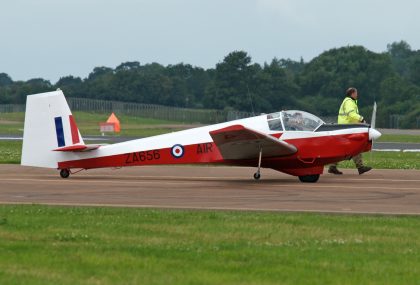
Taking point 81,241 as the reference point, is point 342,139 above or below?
above

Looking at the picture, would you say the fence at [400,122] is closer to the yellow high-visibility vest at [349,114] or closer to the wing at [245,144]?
the yellow high-visibility vest at [349,114]

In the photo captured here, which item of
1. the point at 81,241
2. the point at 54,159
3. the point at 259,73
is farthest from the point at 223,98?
the point at 81,241

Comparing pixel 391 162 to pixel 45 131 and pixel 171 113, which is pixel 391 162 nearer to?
pixel 45 131

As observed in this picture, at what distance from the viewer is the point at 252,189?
1930 cm

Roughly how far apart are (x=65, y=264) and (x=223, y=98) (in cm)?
6888

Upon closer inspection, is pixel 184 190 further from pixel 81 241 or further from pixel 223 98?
pixel 223 98

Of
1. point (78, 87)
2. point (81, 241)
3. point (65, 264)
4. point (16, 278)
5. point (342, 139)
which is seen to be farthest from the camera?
point (78, 87)

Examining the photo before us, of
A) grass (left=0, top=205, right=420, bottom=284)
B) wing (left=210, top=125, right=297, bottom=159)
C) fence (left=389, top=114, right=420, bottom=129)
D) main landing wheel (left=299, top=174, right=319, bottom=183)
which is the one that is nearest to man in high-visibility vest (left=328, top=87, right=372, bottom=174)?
main landing wheel (left=299, top=174, right=319, bottom=183)

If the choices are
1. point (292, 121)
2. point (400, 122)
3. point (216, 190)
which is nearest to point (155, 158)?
point (216, 190)

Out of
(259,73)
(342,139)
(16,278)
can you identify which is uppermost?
(259,73)

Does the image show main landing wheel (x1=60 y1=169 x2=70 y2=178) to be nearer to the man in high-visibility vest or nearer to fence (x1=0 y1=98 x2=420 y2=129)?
the man in high-visibility vest

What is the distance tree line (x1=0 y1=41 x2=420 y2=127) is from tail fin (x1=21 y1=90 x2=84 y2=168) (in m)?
32.3

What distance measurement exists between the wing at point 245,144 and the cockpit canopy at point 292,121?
1.75 ft

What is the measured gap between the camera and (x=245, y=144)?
21000 mm
